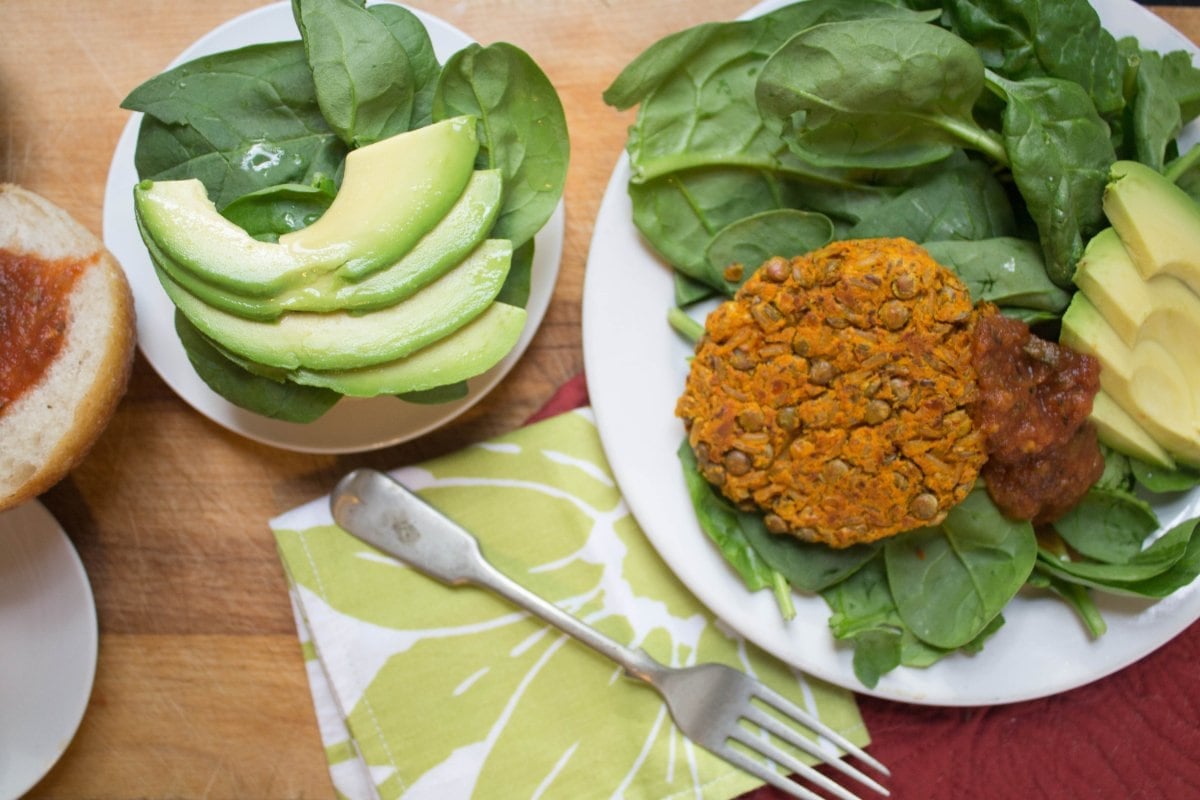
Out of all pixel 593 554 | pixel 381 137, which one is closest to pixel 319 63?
pixel 381 137

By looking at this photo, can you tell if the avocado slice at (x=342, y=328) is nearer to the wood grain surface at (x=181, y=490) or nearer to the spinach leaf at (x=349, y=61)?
the spinach leaf at (x=349, y=61)

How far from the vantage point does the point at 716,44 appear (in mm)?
1713

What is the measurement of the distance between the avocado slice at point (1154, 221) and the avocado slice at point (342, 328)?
105cm

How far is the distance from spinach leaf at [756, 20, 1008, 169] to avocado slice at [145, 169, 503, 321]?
527 mm

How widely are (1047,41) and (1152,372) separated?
610mm

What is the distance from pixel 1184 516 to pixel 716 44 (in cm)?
126

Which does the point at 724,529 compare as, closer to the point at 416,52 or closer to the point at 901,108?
the point at 901,108

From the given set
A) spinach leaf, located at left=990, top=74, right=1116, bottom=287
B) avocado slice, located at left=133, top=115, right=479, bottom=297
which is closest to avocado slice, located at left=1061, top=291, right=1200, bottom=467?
spinach leaf, located at left=990, top=74, right=1116, bottom=287

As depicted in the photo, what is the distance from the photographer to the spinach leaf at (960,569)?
167cm

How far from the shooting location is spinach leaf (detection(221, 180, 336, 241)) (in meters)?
1.50

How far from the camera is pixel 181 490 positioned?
195 centimetres

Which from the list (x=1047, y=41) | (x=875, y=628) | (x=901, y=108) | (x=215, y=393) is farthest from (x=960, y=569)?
(x=215, y=393)

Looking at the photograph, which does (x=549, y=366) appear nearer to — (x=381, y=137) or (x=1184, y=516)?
(x=381, y=137)

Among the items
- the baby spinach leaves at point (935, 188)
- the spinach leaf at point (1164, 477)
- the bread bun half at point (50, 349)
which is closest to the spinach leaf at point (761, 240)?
the baby spinach leaves at point (935, 188)
